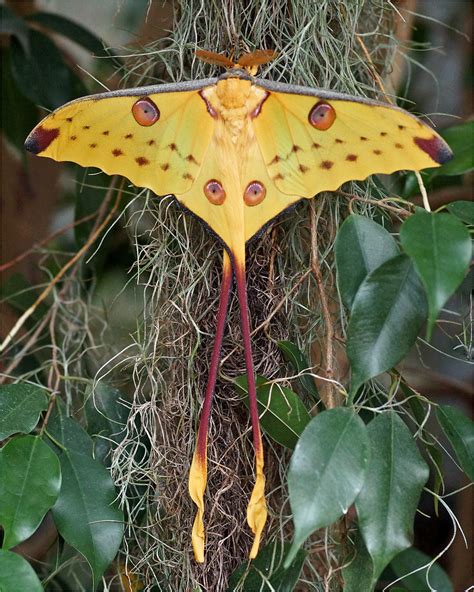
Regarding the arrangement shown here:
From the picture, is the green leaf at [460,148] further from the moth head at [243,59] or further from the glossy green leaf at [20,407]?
the glossy green leaf at [20,407]

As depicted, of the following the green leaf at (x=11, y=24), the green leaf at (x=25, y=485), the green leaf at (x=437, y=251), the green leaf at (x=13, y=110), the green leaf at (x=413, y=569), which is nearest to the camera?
the green leaf at (x=437, y=251)

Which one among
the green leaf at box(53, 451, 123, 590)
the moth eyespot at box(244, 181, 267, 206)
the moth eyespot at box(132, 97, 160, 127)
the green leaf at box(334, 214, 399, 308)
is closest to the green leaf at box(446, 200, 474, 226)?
the green leaf at box(334, 214, 399, 308)

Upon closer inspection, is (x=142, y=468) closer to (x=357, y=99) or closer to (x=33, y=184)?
(x=357, y=99)

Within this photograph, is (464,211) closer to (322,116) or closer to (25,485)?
(322,116)

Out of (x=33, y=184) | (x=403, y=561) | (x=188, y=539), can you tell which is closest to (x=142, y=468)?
(x=188, y=539)

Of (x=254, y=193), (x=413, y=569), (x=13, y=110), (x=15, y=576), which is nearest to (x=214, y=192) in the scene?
(x=254, y=193)

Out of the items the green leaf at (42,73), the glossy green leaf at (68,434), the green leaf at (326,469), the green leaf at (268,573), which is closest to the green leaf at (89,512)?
the glossy green leaf at (68,434)
